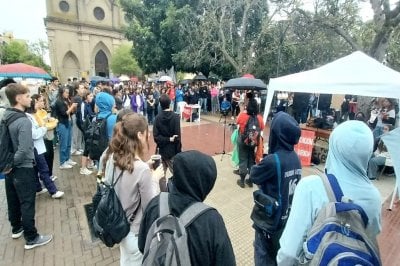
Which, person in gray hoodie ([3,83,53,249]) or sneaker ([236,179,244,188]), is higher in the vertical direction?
person in gray hoodie ([3,83,53,249])

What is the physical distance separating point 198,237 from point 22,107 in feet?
9.86

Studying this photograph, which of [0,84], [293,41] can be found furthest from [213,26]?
[0,84]

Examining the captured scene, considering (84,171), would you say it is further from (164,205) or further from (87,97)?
(164,205)

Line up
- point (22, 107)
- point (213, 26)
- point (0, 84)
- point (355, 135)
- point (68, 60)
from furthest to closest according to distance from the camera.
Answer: point (68, 60)
point (213, 26)
point (0, 84)
point (22, 107)
point (355, 135)

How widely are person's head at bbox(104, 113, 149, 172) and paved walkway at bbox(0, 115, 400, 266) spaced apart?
183cm

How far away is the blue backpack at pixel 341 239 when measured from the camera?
1.23m

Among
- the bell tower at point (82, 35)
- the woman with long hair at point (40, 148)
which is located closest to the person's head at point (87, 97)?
the woman with long hair at point (40, 148)

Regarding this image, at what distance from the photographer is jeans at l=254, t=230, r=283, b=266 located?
2.44 m

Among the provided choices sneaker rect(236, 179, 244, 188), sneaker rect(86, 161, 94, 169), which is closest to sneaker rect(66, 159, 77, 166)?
sneaker rect(86, 161, 94, 169)

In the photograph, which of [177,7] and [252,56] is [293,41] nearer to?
[252,56]

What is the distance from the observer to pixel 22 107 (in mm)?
3266

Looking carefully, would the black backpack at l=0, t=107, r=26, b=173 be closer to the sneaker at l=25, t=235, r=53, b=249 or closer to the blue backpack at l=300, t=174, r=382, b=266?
the sneaker at l=25, t=235, r=53, b=249

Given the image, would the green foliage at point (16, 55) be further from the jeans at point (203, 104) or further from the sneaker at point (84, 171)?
the sneaker at point (84, 171)

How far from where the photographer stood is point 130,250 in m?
2.32
